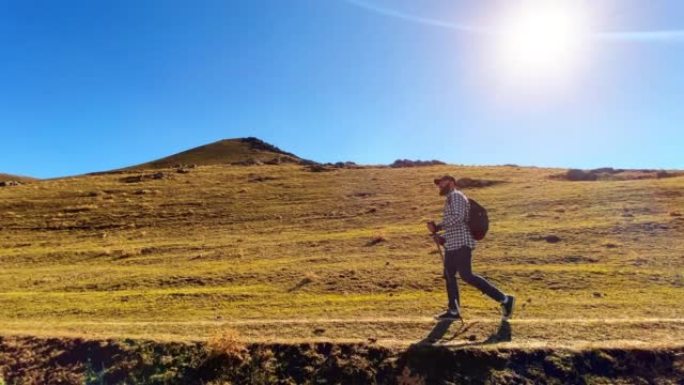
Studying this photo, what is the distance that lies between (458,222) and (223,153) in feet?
369

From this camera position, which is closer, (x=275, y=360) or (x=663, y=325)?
(x=275, y=360)

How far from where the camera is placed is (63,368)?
11.3 meters

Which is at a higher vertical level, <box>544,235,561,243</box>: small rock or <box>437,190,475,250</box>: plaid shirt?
<box>437,190,475,250</box>: plaid shirt

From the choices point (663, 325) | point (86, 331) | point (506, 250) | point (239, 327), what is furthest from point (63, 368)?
point (506, 250)

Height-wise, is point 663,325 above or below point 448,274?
below

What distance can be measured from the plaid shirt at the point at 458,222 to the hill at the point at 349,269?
5.40 feet

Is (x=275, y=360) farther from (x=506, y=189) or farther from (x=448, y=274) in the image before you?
(x=506, y=189)

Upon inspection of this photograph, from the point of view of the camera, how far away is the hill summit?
114 m

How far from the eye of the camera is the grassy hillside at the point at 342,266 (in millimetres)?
12180

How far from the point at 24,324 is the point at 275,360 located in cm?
770

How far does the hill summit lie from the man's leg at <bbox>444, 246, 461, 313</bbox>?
98.8m

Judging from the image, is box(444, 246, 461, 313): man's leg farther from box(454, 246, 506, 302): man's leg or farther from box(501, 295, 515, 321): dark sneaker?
box(501, 295, 515, 321): dark sneaker

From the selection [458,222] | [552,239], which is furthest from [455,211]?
[552,239]

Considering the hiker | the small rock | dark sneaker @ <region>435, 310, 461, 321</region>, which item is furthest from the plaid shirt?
the small rock
